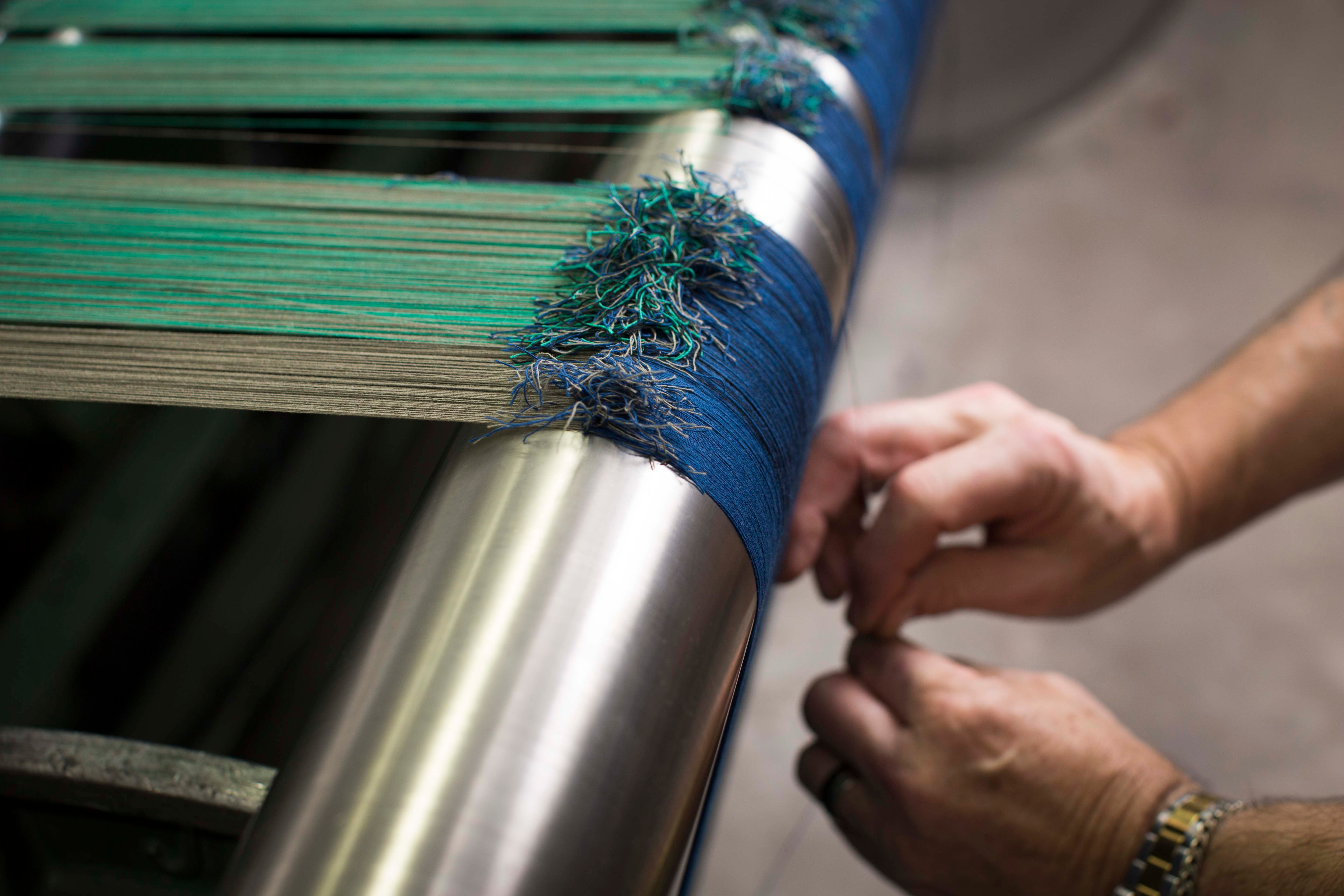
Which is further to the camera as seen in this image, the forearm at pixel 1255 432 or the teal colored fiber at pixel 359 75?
the forearm at pixel 1255 432

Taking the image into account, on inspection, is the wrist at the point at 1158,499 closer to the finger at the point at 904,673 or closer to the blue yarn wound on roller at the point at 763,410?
the finger at the point at 904,673

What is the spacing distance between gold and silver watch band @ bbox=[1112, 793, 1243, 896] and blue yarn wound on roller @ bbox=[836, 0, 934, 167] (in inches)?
25.6

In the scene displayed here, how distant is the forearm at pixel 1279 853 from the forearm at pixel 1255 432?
406 millimetres

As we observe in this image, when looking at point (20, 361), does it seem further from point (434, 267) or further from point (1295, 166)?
point (1295, 166)

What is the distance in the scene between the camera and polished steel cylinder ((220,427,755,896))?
37 centimetres

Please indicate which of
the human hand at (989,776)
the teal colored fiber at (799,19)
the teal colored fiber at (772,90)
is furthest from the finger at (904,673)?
the teal colored fiber at (799,19)

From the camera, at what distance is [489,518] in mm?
462

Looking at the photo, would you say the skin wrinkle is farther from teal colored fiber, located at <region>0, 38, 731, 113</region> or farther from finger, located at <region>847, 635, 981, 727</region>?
teal colored fiber, located at <region>0, 38, 731, 113</region>

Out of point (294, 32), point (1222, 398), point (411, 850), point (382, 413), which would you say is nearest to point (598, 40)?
point (294, 32)

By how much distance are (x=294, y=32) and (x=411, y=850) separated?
3.11 ft

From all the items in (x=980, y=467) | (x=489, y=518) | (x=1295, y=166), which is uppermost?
(x=1295, y=166)

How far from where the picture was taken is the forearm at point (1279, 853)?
0.58m

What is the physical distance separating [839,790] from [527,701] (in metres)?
0.58

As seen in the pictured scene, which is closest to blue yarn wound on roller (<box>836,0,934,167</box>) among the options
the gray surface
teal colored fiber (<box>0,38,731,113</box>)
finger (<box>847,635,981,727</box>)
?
teal colored fiber (<box>0,38,731,113</box>)
